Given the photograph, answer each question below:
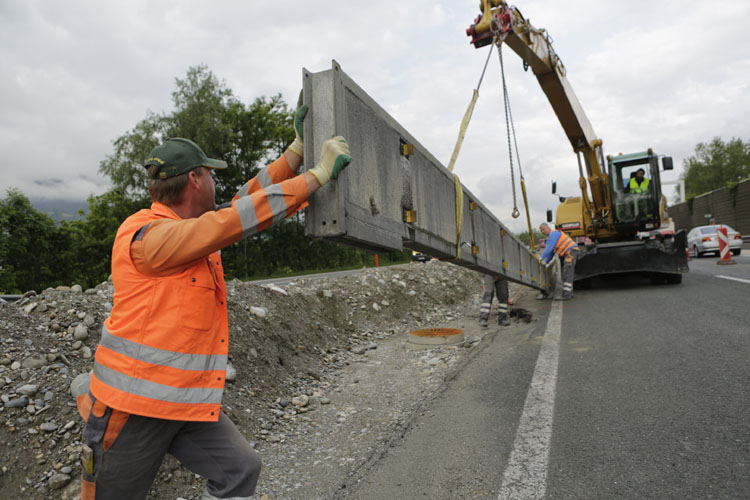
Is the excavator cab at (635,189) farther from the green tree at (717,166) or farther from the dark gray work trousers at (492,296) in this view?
the green tree at (717,166)

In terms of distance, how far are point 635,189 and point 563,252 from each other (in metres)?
2.86

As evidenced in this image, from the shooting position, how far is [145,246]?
5.44 ft

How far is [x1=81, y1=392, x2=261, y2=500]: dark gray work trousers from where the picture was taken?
1676 millimetres

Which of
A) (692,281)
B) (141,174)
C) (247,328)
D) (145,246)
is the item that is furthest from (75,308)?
(141,174)

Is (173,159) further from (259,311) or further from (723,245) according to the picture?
(723,245)

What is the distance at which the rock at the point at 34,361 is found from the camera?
11.4ft

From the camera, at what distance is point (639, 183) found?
11750 millimetres

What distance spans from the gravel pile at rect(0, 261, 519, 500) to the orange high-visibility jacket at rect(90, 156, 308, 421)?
1399 mm

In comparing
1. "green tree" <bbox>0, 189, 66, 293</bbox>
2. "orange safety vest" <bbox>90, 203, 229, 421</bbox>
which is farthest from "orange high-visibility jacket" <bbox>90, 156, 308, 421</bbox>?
"green tree" <bbox>0, 189, 66, 293</bbox>

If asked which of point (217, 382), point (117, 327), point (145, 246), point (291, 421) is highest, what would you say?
point (145, 246)

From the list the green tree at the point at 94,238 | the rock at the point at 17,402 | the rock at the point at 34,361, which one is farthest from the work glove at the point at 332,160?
the green tree at the point at 94,238

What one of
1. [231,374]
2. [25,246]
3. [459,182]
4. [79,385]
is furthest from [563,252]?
[25,246]

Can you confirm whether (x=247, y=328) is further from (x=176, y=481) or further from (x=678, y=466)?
(x=678, y=466)

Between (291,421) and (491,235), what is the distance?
10.6 feet
